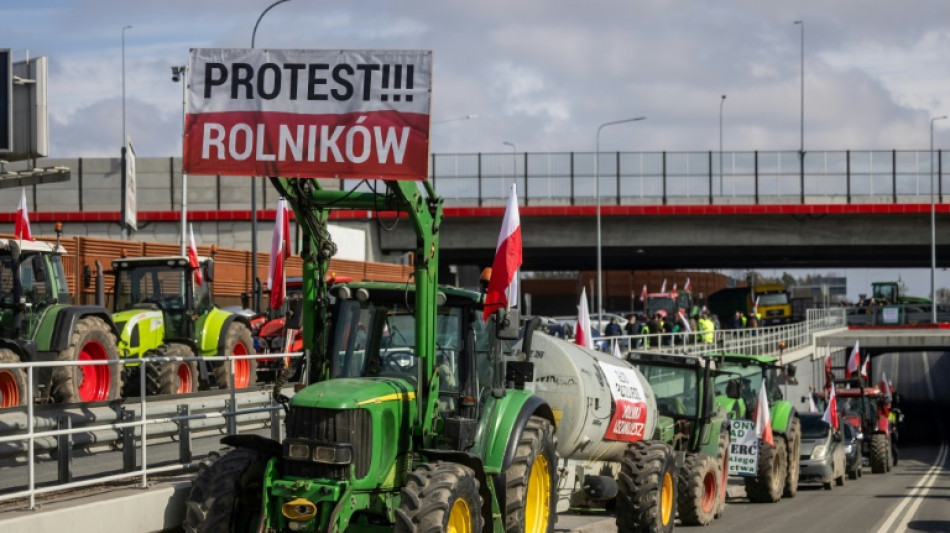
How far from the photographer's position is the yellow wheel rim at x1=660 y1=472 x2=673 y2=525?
596 inches

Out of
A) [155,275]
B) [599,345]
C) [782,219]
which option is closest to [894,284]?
[782,219]

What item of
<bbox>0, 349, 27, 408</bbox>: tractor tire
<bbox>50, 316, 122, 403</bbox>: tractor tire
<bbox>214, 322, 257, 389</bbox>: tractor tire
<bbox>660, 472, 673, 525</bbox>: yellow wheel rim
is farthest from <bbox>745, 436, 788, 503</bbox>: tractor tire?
<bbox>0, 349, 27, 408</bbox>: tractor tire

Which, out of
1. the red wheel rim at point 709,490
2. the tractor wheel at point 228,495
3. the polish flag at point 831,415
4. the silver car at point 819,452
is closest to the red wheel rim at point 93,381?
the tractor wheel at point 228,495

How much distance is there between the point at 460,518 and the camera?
414 inches

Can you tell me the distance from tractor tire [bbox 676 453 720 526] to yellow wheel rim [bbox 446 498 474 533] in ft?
21.7

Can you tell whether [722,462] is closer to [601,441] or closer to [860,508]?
[860,508]

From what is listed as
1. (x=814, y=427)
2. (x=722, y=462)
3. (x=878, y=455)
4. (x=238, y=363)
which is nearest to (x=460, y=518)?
(x=722, y=462)

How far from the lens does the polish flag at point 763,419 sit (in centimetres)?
2164

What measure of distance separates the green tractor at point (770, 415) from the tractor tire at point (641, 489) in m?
6.40

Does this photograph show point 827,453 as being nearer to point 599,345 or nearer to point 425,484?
point 599,345

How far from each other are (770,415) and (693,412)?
5.39 m

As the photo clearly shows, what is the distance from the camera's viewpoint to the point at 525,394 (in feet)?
39.7

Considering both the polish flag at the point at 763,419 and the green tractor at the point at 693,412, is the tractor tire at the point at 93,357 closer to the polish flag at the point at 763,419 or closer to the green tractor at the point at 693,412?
the green tractor at the point at 693,412

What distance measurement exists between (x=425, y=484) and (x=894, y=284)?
9378cm
